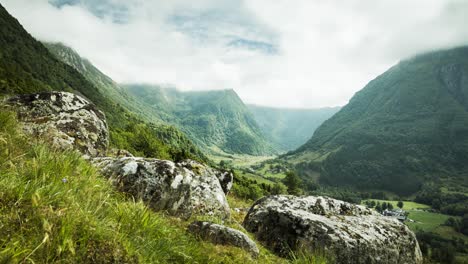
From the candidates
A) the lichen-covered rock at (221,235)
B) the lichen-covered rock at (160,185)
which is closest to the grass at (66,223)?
the lichen-covered rock at (221,235)

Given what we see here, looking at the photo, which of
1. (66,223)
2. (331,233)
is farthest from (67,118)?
(331,233)

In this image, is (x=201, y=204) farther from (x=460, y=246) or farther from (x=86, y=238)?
(x=460, y=246)

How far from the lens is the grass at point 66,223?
9.44 feet

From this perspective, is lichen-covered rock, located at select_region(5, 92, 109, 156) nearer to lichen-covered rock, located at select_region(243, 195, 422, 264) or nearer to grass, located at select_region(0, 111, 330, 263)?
grass, located at select_region(0, 111, 330, 263)

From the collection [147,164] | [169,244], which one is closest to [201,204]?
[147,164]

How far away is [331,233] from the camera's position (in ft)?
36.0

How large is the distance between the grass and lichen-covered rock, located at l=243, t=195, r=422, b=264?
670cm

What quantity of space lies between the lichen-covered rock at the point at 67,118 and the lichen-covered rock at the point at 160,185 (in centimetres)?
262

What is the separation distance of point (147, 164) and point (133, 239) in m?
6.57

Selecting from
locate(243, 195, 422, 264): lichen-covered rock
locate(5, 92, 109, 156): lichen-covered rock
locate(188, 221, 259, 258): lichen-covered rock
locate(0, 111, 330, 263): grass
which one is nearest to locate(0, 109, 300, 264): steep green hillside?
locate(0, 111, 330, 263): grass

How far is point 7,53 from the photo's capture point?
188 meters

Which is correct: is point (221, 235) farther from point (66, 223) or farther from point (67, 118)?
point (67, 118)

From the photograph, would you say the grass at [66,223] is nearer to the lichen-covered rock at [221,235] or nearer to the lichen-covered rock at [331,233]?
the lichen-covered rock at [221,235]

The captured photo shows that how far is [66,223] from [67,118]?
1103 centimetres
